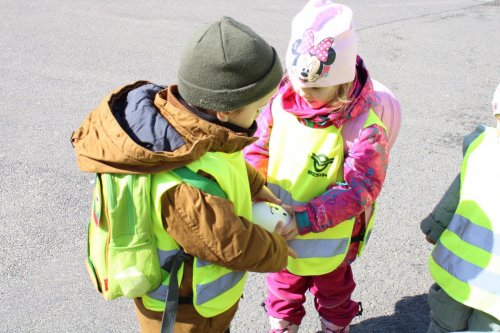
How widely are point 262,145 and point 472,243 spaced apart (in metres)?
0.98

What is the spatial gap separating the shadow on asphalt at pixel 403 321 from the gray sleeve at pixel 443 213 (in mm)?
848

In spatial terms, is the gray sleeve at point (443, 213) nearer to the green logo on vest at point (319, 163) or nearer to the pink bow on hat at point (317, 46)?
the green logo on vest at point (319, 163)

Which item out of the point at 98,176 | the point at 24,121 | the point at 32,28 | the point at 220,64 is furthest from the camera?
the point at 32,28

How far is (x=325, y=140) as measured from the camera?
91.8 inches

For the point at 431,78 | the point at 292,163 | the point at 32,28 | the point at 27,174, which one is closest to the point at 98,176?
the point at 292,163

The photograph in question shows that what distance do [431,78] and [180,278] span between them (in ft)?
15.6

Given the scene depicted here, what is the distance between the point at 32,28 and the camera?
275 inches

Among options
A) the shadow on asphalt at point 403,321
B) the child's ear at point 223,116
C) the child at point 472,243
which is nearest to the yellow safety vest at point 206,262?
the child's ear at point 223,116

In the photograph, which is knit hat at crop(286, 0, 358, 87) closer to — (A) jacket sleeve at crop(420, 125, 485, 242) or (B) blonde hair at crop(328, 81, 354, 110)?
(B) blonde hair at crop(328, 81, 354, 110)

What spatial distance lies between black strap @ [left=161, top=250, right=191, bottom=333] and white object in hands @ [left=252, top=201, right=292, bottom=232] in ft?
1.13

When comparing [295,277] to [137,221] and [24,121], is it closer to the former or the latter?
[137,221]

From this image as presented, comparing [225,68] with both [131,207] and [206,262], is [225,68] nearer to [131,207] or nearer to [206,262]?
[131,207]

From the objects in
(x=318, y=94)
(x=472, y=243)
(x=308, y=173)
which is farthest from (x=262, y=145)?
(x=472, y=243)

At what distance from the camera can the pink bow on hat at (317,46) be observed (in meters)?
2.15
